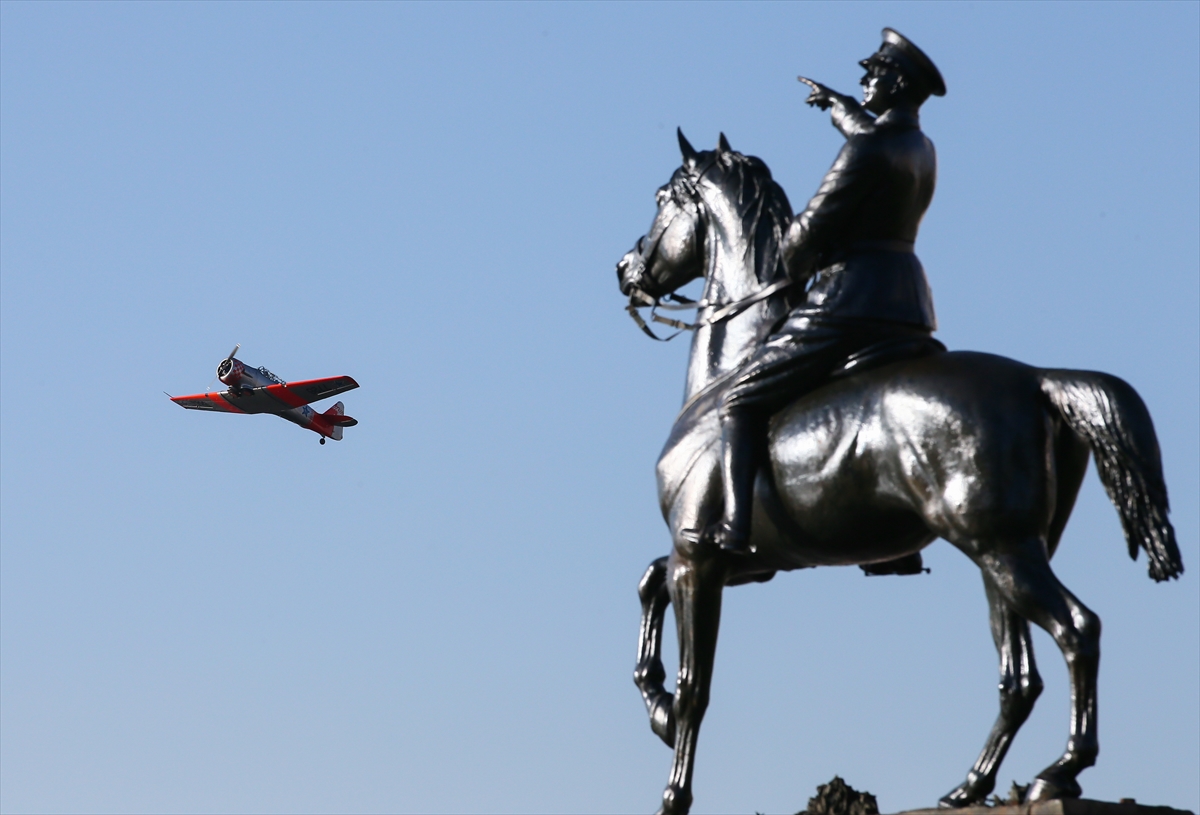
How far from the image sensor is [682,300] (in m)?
11.0

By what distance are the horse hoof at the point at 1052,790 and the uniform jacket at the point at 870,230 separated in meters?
2.53

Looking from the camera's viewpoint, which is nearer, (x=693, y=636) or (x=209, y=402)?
(x=693, y=636)

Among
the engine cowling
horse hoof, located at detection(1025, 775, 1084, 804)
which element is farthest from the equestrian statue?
the engine cowling

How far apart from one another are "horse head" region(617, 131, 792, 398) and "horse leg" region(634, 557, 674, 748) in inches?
43.6

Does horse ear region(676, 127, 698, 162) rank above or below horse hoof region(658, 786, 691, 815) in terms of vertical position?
above

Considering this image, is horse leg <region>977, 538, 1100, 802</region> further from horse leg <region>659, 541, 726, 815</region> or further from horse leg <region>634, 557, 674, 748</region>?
horse leg <region>634, 557, 674, 748</region>

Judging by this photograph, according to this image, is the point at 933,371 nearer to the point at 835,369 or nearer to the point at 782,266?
the point at 835,369

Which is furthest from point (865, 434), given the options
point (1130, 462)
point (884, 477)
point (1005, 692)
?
point (1005, 692)

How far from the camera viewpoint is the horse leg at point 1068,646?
323 inches

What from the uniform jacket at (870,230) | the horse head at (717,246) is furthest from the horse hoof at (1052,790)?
the horse head at (717,246)

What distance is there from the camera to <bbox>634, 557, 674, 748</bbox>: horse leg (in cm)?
1037

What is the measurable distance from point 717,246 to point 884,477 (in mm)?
2069

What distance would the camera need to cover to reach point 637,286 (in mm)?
11242

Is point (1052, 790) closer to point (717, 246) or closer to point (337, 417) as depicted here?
point (717, 246)
